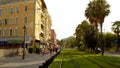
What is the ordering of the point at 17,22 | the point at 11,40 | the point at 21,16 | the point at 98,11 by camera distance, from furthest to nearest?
the point at 17,22 → the point at 21,16 → the point at 11,40 → the point at 98,11

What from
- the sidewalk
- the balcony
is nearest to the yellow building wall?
the balcony

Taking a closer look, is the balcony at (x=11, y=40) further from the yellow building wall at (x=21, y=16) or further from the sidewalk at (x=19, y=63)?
the sidewalk at (x=19, y=63)

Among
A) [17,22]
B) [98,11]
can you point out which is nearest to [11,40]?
[17,22]

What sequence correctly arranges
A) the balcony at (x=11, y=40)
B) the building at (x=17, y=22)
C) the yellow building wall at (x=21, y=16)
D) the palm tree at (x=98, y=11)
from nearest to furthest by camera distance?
the palm tree at (x=98, y=11), the balcony at (x=11, y=40), the building at (x=17, y=22), the yellow building wall at (x=21, y=16)

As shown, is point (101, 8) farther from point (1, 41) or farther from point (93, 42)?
point (1, 41)

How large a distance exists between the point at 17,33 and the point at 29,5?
25.7 feet

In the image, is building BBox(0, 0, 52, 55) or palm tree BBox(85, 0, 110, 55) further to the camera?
building BBox(0, 0, 52, 55)

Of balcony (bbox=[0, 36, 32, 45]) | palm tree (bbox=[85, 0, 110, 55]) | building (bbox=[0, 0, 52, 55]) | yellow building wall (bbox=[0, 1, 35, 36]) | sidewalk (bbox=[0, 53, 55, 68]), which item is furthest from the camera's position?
yellow building wall (bbox=[0, 1, 35, 36])

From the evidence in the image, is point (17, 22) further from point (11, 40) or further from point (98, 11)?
point (98, 11)

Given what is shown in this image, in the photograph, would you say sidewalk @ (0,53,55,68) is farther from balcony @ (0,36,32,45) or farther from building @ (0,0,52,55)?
balcony @ (0,36,32,45)

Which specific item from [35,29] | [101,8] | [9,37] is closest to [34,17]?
[35,29]

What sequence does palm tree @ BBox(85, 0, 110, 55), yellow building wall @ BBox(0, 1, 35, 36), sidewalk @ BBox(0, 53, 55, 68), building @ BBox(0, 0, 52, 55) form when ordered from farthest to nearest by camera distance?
yellow building wall @ BBox(0, 1, 35, 36), building @ BBox(0, 0, 52, 55), palm tree @ BBox(85, 0, 110, 55), sidewalk @ BBox(0, 53, 55, 68)

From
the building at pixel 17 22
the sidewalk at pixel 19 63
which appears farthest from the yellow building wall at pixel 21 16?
the sidewalk at pixel 19 63

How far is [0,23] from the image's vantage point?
80812mm
